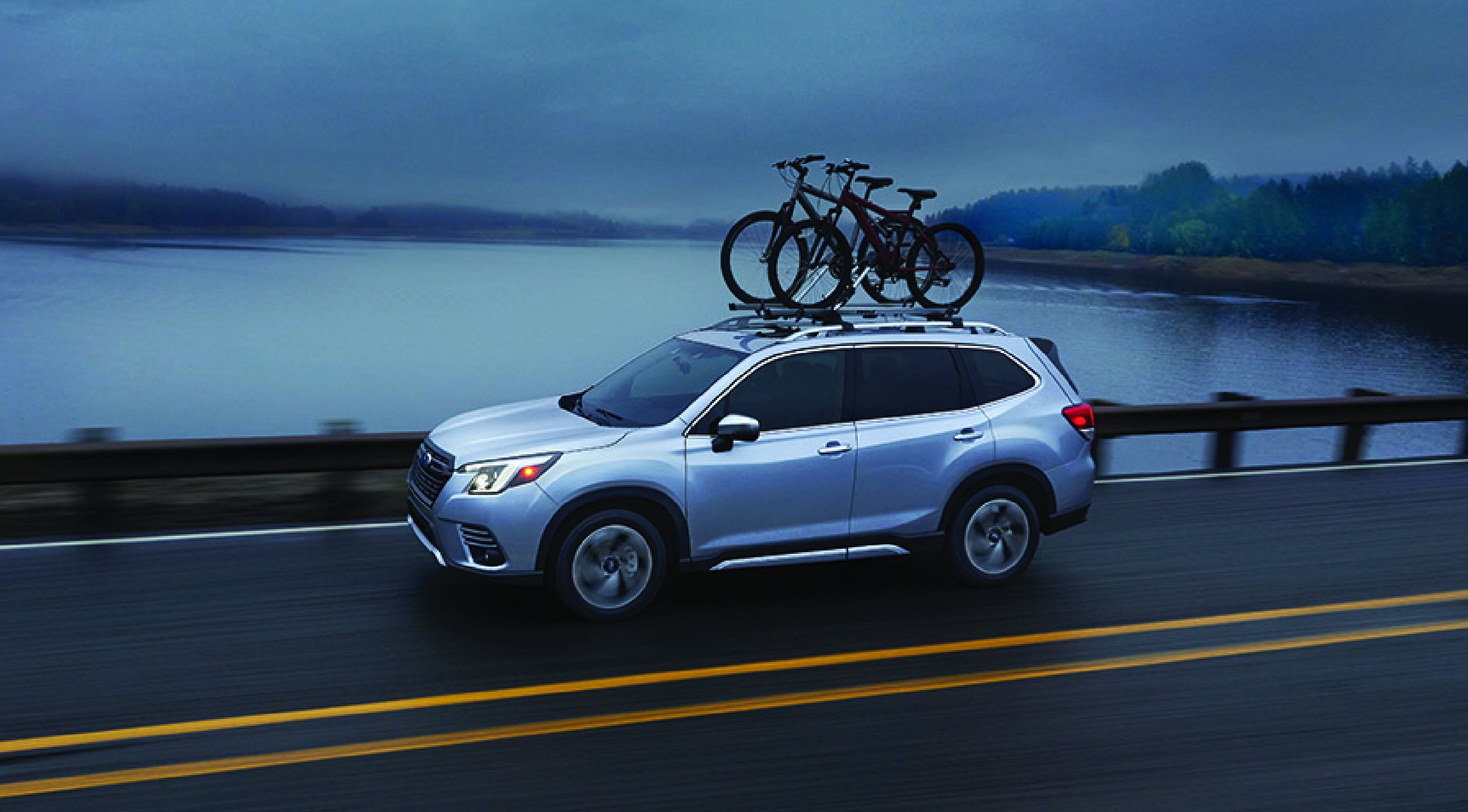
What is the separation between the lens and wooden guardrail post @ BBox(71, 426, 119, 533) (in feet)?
31.7

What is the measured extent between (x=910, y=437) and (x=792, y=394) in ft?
2.58

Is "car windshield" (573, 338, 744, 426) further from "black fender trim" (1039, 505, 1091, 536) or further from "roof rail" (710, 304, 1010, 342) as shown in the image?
"black fender trim" (1039, 505, 1091, 536)

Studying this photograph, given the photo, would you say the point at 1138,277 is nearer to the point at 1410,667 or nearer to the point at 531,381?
the point at 531,381

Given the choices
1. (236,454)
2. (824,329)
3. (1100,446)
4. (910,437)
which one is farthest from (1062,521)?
(236,454)

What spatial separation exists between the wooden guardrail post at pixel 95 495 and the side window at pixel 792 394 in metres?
5.68

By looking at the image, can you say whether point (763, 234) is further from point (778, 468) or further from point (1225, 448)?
point (1225, 448)

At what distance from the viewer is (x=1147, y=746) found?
5.07 metres

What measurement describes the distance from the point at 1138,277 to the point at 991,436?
60.1m

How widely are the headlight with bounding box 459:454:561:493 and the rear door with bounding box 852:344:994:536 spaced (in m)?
1.89

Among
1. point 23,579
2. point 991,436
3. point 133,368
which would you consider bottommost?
point 133,368

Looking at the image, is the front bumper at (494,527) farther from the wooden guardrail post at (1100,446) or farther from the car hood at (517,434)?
the wooden guardrail post at (1100,446)

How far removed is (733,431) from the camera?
265 inches

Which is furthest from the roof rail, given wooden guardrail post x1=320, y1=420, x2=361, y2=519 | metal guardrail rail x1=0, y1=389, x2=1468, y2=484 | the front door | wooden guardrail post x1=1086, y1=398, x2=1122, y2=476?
wooden guardrail post x1=1086, y1=398, x2=1122, y2=476

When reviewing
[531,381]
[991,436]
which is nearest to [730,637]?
[991,436]
